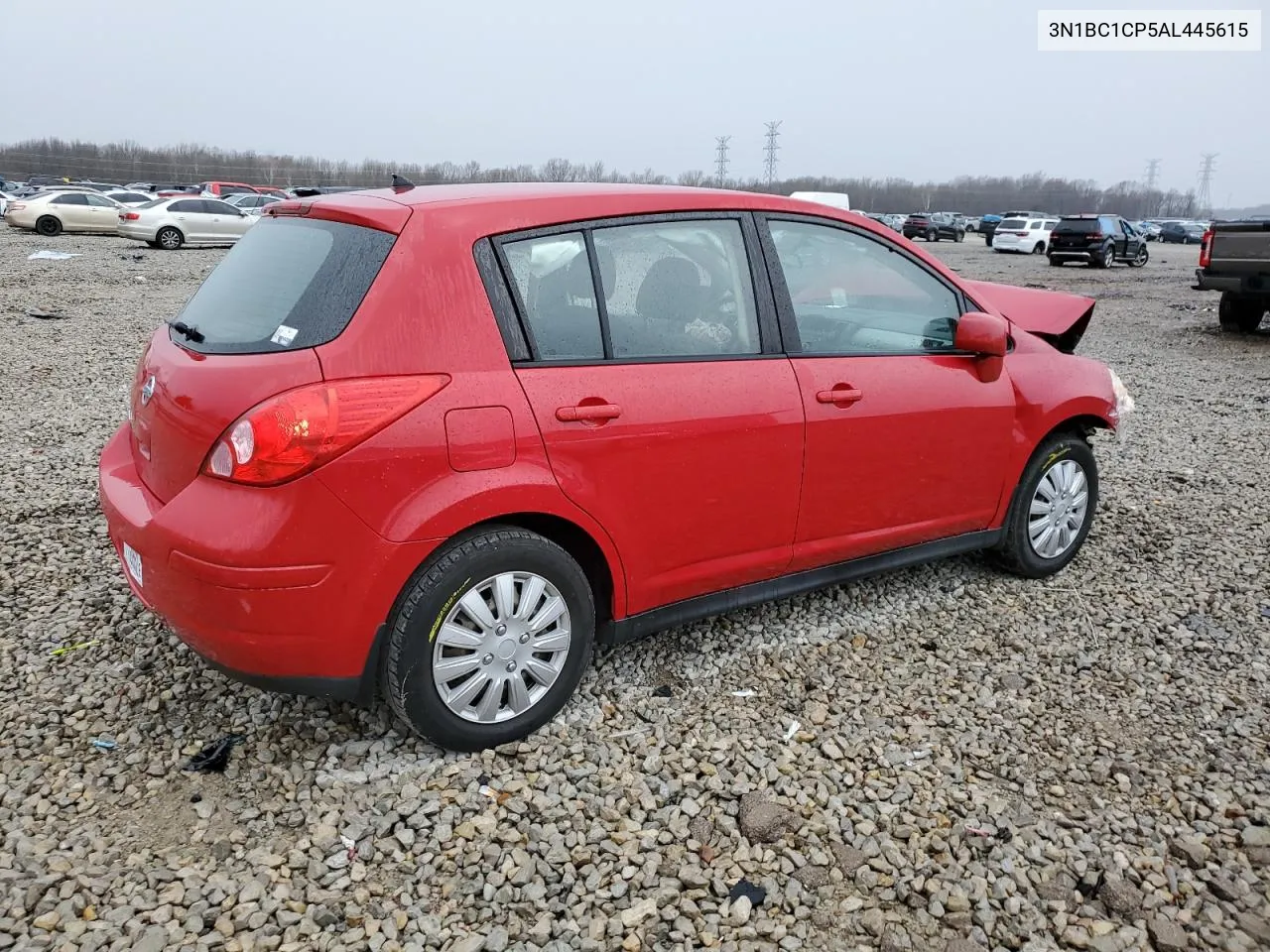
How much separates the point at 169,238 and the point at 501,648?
2473 centimetres

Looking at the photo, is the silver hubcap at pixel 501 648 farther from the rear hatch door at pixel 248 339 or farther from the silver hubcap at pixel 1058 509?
the silver hubcap at pixel 1058 509

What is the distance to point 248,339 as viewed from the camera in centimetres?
280

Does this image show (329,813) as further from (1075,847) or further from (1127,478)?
(1127,478)

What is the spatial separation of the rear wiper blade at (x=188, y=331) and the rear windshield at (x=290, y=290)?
0.01 metres

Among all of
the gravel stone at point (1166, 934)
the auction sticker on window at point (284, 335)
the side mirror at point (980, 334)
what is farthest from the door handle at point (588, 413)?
the gravel stone at point (1166, 934)

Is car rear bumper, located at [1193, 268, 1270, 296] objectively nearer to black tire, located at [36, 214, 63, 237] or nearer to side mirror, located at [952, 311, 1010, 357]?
side mirror, located at [952, 311, 1010, 357]

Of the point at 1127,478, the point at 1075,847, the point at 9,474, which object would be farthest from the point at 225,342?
the point at 1127,478

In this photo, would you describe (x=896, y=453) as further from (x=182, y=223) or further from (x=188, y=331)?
(x=182, y=223)

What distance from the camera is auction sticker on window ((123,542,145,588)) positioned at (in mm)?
2900

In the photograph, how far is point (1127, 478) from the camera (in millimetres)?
6270

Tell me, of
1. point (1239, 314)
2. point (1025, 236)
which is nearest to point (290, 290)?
point (1239, 314)

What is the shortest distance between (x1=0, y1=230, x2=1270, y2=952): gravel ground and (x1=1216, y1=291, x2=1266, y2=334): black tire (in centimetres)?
1125

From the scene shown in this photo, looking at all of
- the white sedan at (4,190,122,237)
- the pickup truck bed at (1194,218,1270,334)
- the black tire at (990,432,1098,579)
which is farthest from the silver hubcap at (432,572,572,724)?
the white sedan at (4,190,122,237)

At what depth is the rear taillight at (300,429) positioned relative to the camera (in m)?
2.54
